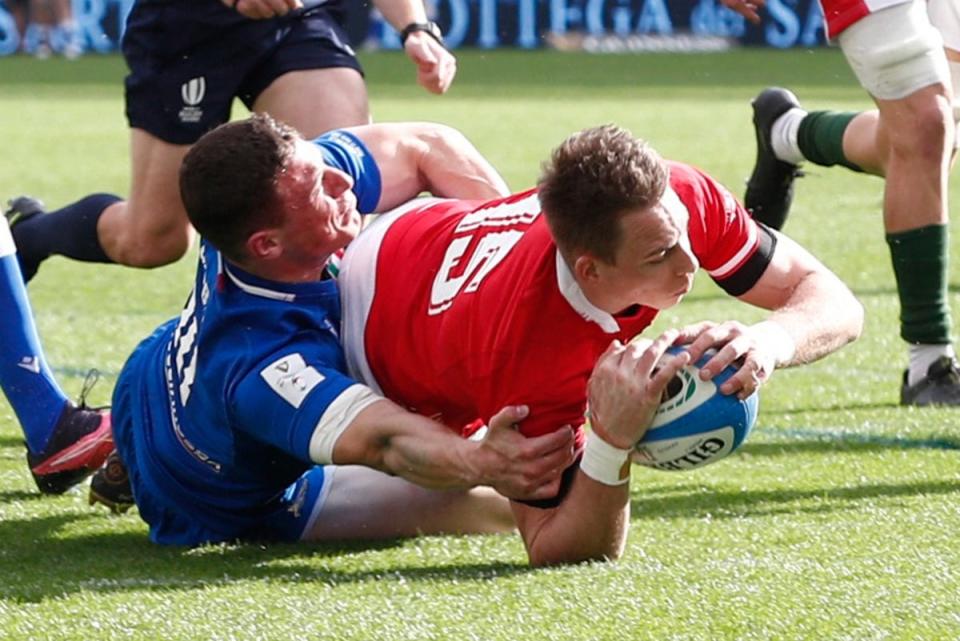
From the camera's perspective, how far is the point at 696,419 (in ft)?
10.7

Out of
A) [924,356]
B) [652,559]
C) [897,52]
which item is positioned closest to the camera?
[652,559]

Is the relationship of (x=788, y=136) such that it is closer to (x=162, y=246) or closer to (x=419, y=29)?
(x=419, y=29)

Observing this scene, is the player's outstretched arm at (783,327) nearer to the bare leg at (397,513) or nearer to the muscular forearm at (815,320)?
the muscular forearm at (815,320)

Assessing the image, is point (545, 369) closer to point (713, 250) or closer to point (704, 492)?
point (713, 250)

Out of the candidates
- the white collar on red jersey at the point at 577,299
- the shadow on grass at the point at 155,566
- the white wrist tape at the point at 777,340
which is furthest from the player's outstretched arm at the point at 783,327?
the shadow on grass at the point at 155,566

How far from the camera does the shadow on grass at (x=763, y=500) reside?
3.99m

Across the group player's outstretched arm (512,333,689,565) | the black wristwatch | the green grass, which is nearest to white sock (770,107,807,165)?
the green grass

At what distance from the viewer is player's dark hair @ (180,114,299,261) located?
11.7ft

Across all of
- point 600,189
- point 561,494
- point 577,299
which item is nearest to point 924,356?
point 561,494

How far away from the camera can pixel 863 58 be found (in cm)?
507

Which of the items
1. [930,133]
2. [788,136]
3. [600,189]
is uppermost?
[600,189]

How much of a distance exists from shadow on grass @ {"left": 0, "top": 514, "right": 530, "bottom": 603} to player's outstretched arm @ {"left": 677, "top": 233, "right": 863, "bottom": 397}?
0.58m

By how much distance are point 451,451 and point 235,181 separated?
684 millimetres

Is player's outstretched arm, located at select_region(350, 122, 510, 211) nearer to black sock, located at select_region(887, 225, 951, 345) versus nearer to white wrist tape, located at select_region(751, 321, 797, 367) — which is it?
white wrist tape, located at select_region(751, 321, 797, 367)
